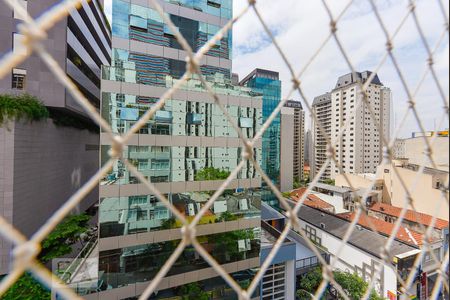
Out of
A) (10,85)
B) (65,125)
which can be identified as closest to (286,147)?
(65,125)

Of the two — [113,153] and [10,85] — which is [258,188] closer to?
[113,153]

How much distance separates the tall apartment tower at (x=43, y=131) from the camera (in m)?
3.27

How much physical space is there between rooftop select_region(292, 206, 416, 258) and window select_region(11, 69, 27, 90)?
6396mm

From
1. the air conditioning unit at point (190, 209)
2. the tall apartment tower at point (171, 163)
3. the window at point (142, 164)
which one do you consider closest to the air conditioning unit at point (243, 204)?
the tall apartment tower at point (171, 163)

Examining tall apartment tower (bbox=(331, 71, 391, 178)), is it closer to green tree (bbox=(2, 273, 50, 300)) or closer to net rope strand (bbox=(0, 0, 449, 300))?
green tree (bbox=(2, 273, 50, 300))

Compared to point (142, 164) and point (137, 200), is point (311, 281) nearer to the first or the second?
point (137, 200)

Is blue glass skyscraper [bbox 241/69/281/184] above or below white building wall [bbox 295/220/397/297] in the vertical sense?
above

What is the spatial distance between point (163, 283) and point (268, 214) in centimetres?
348

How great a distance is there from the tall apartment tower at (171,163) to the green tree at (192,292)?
19 mm

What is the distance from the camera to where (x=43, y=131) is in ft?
13.0

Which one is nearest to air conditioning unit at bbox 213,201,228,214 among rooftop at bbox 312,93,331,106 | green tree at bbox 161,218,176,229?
green tree at bbox 161,218,176,229

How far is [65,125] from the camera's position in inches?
186

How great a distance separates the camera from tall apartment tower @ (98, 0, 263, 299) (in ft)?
9.80

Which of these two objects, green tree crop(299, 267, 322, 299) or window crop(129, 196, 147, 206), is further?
green tree crop(299, 267, 322, 299)
